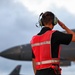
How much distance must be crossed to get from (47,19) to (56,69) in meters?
0.89

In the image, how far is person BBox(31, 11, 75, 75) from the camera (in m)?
6.12

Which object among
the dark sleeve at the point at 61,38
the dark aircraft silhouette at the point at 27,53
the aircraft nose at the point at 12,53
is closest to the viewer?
the dark sleeve at the point at 61,38

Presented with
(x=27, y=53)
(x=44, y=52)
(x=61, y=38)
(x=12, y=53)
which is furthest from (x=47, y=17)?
(x=12, y=53)

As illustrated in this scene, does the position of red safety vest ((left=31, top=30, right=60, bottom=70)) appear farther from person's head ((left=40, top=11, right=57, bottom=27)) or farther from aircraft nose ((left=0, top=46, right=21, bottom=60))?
aircraft nose ((left=0, top=46, right=21, bottom=60))

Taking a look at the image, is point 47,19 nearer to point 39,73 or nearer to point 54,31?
point 54,31

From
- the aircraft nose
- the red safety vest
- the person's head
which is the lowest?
the aircraft nose

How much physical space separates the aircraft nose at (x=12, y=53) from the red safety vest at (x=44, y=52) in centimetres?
3048

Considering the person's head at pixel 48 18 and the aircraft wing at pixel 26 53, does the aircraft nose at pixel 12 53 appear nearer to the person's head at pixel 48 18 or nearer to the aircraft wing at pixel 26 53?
the aircraft wing at pixel 26 53

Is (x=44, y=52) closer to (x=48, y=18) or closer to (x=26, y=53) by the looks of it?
(x=48, y=18)

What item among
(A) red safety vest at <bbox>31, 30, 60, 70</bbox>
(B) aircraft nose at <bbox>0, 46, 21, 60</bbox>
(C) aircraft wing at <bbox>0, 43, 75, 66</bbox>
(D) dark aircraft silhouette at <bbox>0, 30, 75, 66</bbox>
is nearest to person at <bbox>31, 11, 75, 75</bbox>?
(A) red safety vest at <bbox>31, 30, 60, 70</bbox>

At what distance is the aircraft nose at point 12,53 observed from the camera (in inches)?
1457

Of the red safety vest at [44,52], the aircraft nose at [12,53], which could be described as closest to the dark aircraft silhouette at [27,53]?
the aircraft nose at [12,53]

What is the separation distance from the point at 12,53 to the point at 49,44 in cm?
3168

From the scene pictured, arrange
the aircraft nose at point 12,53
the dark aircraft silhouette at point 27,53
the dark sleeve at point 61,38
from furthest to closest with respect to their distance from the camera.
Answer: the aircraft nose at point 12,53 < the dark aircraft silhouette at point 27,53 < the dark sleeve at point 61,38
